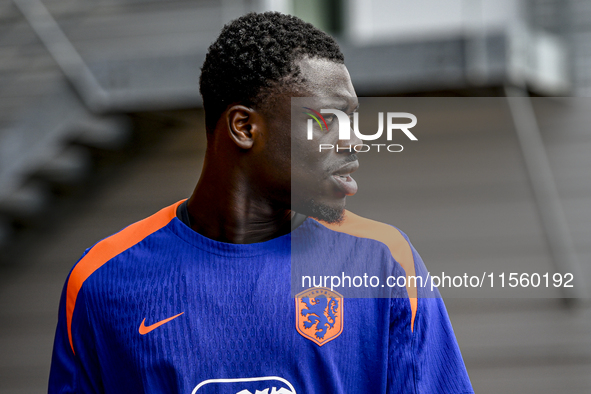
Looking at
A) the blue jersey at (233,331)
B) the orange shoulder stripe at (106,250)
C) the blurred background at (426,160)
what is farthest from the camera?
the blurred background at (426,160)

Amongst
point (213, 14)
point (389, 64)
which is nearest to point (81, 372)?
point (389, 64)

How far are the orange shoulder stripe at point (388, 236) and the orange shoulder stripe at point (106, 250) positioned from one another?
474 millimetres

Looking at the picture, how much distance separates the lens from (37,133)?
3943 millimetres

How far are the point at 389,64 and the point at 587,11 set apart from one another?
1.63 meters

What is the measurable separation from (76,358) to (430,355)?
37.1 inches

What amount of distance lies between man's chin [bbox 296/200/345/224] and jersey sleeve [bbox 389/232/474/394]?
0.87 feet

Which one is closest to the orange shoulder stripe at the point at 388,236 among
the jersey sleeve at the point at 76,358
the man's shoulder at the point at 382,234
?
the man's shoulder at the point at 382,234

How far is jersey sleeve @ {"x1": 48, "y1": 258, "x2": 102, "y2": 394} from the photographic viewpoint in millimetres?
1500

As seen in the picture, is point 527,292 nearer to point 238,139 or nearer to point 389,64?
point 389,64

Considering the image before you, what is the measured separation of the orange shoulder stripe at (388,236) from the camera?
1460mm

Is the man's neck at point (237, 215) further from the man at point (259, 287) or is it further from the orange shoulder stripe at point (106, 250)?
the orange shoulder stripe at point (106, 250)

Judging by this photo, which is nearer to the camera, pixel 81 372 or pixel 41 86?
pixel 81 372

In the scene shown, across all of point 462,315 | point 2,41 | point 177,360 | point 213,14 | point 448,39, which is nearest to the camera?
point 177,360

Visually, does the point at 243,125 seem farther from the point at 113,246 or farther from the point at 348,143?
the point at 113,246
